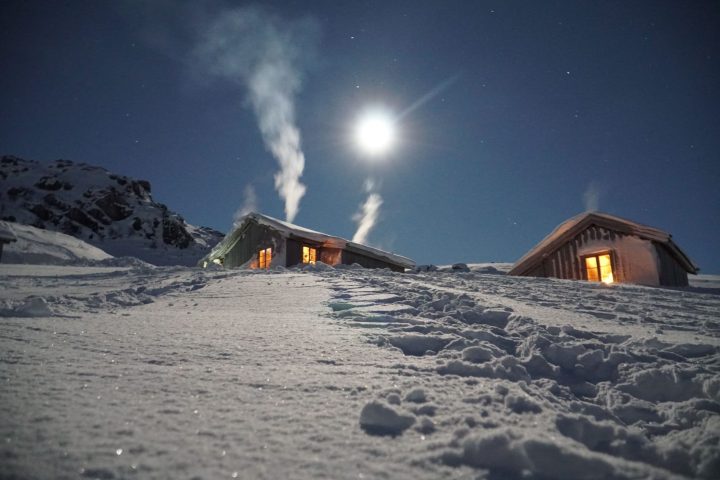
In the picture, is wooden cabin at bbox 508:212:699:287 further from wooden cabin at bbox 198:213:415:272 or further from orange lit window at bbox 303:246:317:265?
orange lit window at bbox 303:246:317:265

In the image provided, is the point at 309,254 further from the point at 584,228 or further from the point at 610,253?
the point at 610,253

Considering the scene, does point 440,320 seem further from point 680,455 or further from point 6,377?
point 6,377

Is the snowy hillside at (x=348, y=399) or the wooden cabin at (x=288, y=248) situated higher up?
the wooden cabin at (x=288, y=248)

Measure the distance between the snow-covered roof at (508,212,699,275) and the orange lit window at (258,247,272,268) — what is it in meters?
12.4

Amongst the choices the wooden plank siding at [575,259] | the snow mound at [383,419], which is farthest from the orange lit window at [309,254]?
the snow mound at [383,419]

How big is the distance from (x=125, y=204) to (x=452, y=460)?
290ft

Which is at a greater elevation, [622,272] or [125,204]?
[125,204]

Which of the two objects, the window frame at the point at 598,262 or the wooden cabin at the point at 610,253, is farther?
the window frame at the point at 598,262

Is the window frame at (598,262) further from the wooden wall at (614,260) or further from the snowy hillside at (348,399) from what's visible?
the snowy hillside at (348,399)

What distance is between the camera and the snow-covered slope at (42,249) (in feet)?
57.0

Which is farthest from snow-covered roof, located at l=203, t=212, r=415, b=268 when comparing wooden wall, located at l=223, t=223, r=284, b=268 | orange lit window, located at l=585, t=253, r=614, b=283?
orange lit window, located at l=585, t=253, r=614, b=283

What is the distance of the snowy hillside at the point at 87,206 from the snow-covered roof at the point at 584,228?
5307 centimetres

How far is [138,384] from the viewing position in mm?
1717

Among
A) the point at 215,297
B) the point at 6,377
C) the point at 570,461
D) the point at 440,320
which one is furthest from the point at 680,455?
the point at 215,297
